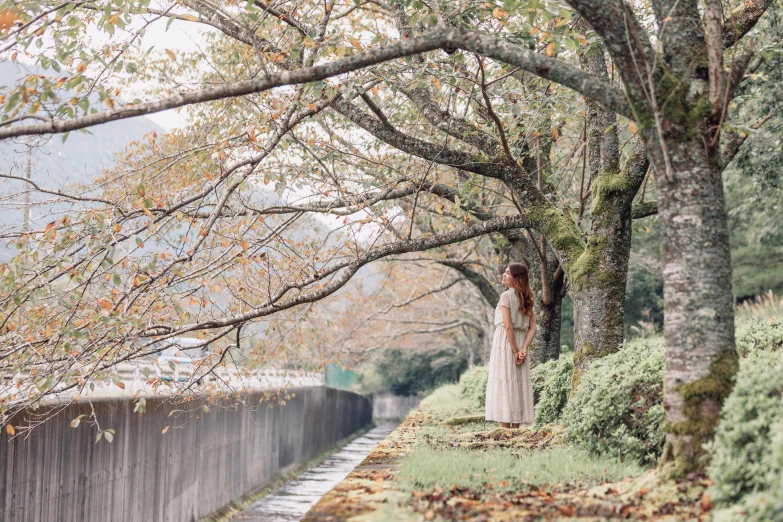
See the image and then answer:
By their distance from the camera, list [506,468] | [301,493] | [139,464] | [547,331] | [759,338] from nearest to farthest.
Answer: [506,468] → [759,338] → [139,464] → [547,331] → [301,493]

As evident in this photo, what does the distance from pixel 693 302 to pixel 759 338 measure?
2.57 metres

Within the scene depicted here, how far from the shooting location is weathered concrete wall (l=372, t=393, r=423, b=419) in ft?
173

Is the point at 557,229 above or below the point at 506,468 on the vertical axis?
above

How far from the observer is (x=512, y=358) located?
8766 mm

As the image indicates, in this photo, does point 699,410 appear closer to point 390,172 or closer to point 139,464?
point 390,172

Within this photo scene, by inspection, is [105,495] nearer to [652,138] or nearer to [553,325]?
[553,325]

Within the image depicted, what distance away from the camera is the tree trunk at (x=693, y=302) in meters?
4.49

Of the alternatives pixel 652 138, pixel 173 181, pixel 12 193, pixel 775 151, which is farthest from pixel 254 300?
pixel 775 151

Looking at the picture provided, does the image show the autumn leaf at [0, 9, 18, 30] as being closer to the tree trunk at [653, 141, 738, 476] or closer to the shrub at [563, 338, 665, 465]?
the tree trunk at [653, 141, 738, 476]

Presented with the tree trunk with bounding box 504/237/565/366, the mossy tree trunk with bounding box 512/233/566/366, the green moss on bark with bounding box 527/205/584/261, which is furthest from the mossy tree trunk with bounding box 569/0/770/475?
the tree trunk with bounding box 504/237/565/366

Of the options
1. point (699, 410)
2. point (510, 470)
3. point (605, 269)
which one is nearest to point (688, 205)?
point (699, 410)

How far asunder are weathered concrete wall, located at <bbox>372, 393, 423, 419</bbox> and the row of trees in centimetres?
4082

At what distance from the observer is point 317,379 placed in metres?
34.3

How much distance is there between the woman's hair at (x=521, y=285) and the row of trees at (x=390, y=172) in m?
0.53
